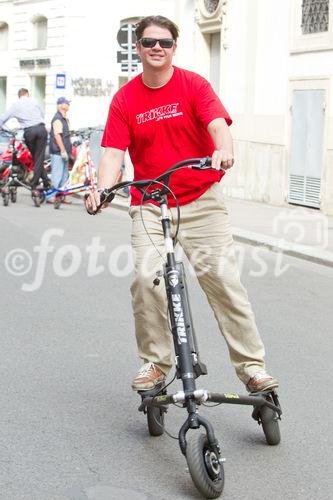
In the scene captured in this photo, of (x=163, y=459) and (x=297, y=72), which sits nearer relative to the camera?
(x=163, y=459)

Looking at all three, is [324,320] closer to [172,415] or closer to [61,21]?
[172,415]

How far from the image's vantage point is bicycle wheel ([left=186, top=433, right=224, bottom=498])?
4277mm

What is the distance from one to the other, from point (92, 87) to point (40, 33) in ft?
11.3

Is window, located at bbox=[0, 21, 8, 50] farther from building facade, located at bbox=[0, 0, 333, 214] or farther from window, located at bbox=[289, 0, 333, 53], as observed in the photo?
window, located at bbox=[289, 0, 333, 53]

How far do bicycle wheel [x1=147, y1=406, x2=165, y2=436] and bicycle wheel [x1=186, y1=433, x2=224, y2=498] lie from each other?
0.77 meters

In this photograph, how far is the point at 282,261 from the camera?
41.8 feet

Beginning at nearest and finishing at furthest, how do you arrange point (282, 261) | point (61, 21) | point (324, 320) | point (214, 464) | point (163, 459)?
point (214, 464), point (163, 459), point (324, 320), point (282, 261), point (61, 21)

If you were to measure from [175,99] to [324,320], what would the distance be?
4.13 meters

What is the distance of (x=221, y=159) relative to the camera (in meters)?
4.64

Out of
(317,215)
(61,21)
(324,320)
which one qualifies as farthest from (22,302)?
(61,21)

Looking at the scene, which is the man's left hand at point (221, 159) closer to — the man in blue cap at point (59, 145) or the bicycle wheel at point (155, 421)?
the bicycle wheel at point (155, 421)

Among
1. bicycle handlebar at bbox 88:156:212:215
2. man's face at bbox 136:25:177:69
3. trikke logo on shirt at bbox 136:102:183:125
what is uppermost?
man's face at bbox 136:25:177:69

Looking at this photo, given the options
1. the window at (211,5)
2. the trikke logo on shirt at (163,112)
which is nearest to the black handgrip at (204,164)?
the trikke logo on shirt at (163,112)

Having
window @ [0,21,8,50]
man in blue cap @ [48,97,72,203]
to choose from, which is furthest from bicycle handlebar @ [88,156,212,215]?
window @ [0,21,8,50]
